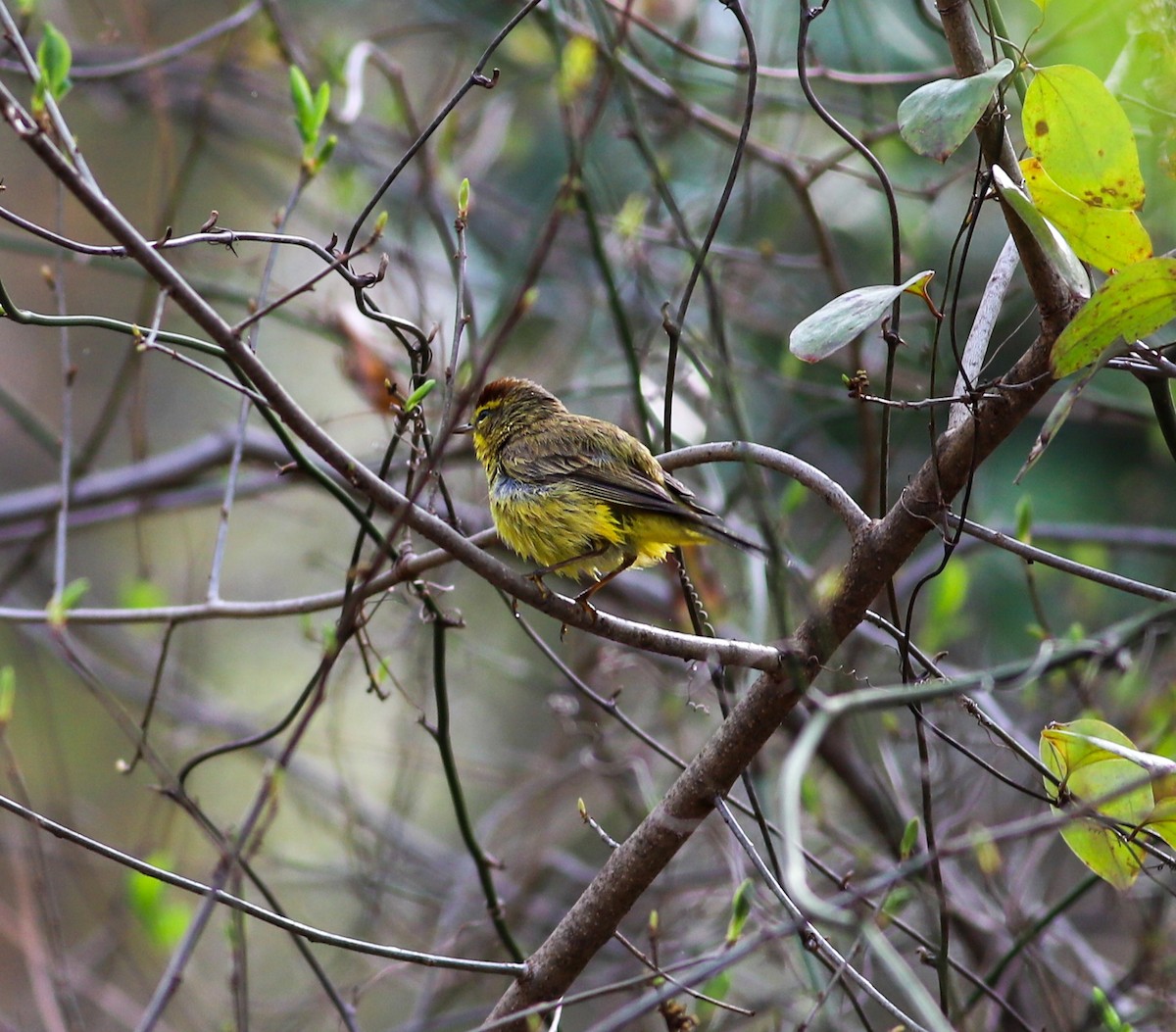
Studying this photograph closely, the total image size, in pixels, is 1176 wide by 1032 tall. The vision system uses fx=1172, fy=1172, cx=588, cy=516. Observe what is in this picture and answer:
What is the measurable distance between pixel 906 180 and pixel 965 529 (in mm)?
4799

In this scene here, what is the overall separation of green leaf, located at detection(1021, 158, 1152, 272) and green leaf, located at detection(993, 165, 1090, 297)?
0.02 m

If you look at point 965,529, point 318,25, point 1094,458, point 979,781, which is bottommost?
point 965,529

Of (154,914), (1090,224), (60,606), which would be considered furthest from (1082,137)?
(154,914)

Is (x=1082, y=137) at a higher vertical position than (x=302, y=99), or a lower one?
lower

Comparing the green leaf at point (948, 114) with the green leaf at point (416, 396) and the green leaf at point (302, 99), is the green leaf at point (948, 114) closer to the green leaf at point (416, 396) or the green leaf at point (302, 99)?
the green leaf at point (416, 396)

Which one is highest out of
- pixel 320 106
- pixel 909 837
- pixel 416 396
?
pixel 320 106

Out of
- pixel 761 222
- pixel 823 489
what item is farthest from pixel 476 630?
pixel 823 489

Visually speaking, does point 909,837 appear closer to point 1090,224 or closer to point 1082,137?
point 1090,224

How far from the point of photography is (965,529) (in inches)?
99.9

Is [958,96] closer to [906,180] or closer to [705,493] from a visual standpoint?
[705,493]

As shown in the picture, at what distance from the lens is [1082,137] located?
7.30ft

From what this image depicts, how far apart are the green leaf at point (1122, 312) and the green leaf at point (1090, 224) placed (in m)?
0.17

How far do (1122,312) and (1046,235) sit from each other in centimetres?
23

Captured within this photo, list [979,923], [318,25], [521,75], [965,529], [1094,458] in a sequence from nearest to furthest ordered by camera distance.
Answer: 1. [965,529]
2. [979,923]
3. [521,75]
4. [1094,458]
5. [318,25]
